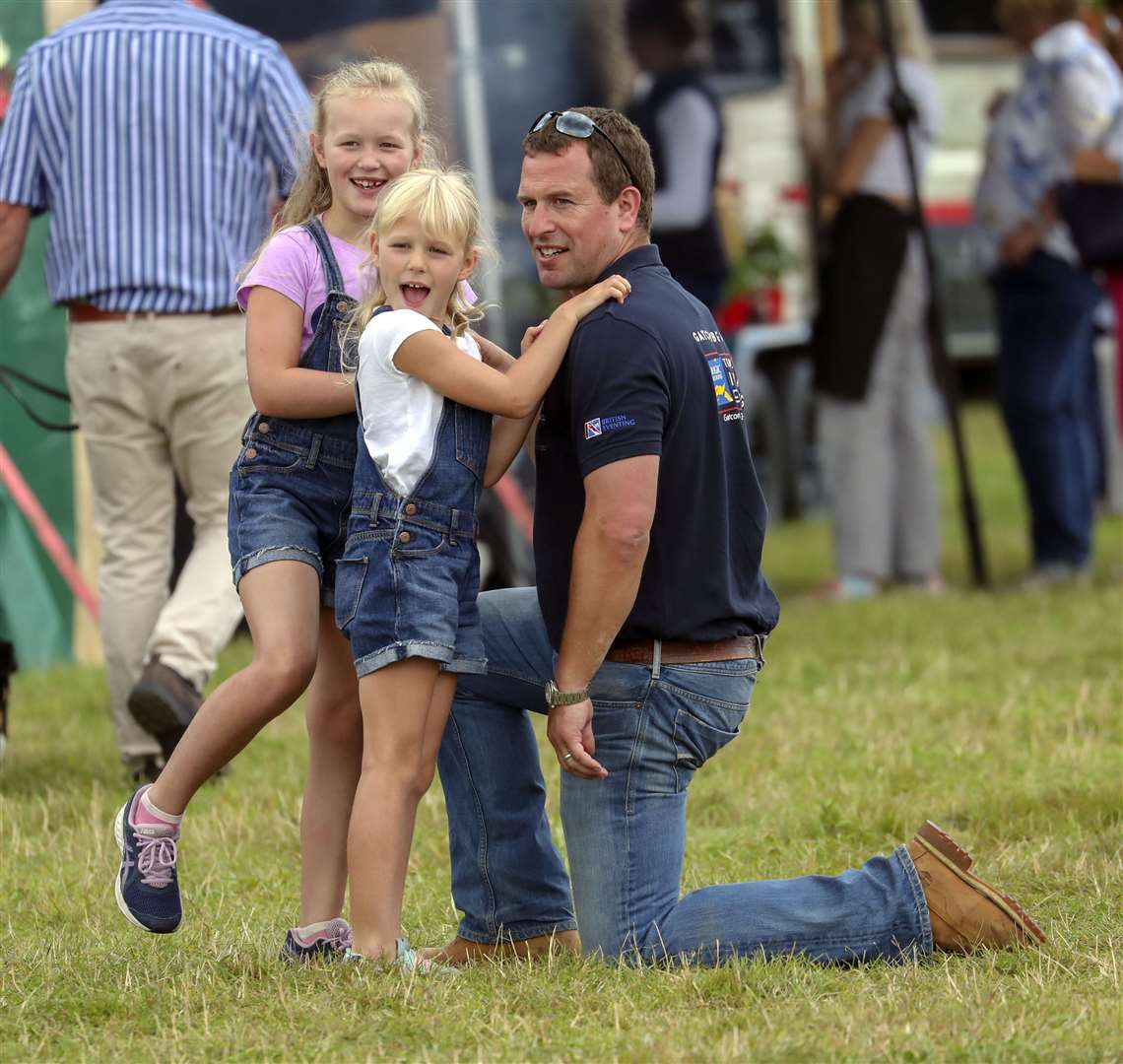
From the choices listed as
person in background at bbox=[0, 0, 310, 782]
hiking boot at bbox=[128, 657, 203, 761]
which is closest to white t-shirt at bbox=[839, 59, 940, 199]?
person in background at bbox=[0, 0, 310, 782]

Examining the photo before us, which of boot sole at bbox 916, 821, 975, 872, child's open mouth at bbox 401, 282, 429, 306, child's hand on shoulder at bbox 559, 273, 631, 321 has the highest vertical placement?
child's open mouth at bbox 401, 282, 429, 306

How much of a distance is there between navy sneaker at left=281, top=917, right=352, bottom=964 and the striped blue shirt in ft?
7.26

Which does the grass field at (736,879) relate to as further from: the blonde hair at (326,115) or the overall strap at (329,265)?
the blonde hair at (326,115)

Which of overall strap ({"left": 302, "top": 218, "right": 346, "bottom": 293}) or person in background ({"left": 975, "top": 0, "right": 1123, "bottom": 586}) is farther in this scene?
person in background ({"left": 975, "top": 0, "right": 1123, "bottom": 586})

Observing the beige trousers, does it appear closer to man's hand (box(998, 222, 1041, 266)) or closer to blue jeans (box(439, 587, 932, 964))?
blue jeans (box(439, 587, 932, 964))

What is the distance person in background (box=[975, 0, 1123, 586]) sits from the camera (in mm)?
9094

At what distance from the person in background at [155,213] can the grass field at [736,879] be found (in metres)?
0.81

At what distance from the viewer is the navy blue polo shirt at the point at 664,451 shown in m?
3.59

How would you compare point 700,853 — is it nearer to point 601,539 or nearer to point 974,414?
point 601,539

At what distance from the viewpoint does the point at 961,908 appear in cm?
378

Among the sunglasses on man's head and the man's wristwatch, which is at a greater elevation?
the sunglasses on man's head

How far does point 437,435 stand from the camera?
11.9 feet

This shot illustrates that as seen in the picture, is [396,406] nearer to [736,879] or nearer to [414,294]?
[414,294]

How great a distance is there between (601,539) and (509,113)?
6.18m
